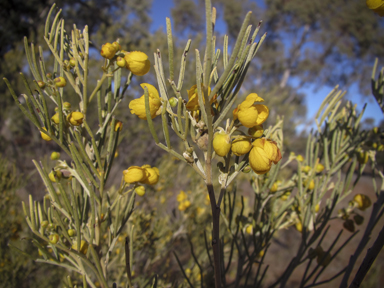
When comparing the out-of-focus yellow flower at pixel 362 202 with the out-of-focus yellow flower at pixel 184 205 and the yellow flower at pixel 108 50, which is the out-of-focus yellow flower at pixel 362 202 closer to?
the yellow flower at pixel 108 50

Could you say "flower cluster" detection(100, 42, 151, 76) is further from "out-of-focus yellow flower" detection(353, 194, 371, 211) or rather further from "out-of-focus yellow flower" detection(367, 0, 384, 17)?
"out-of-focus yellow flower" detection(353, 194, 371, 211)

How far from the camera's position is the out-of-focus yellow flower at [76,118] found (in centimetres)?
78

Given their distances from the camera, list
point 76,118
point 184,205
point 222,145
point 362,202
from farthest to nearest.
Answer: point 184,205 < point 362,202 < point 76,118 < point 222,145

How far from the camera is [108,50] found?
0.79m

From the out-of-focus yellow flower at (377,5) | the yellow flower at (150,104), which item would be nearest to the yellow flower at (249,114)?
the yellow flower at (150,104)

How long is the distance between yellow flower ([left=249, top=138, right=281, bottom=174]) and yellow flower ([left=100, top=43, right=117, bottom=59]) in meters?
0.62

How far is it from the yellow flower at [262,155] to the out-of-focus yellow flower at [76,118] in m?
0.63

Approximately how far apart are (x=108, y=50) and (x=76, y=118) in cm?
28

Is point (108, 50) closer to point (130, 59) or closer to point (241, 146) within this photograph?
point (130, 59)

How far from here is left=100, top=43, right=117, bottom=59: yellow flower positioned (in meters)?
0.78

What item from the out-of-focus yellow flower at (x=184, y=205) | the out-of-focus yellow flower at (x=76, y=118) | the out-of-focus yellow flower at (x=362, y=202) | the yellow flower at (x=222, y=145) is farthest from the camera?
the out-of-focus yellow flower at (x=184, y=205)

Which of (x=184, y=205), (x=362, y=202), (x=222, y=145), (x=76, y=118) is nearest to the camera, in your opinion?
(x=222, y=145)

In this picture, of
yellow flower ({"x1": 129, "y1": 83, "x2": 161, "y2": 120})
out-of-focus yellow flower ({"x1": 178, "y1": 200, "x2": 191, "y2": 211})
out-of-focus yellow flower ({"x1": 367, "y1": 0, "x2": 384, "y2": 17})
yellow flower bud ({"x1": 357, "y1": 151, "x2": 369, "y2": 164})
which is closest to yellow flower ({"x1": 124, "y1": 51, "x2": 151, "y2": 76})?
yellow flower ({"x1": 129, "y1": 83, "x2": 161, "y2": 120})

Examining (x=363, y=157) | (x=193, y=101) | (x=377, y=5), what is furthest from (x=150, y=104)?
(x=363, y=157)
